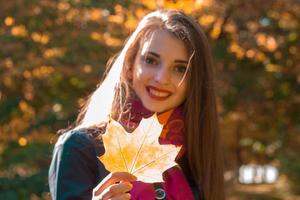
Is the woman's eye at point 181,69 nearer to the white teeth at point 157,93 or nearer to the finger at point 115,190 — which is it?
the white teeth at point 157,93

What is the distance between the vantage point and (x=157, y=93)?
1.80 m

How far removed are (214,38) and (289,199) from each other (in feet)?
15.5

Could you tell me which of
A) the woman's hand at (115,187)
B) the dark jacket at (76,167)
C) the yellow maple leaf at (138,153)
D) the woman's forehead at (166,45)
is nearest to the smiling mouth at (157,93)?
the woman's forehead at (166,45)

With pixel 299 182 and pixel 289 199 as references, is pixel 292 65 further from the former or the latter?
pixel 289 199

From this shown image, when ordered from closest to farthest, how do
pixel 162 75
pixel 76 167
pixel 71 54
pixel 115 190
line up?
pixel 115 190
pixel 76 167
pixel 162 75
pixel 71 54

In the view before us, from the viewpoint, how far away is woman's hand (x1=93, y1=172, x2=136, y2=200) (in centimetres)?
134

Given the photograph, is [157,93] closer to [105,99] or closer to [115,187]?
[105,99]

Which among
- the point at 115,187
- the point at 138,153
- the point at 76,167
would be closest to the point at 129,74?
the point at 76,167

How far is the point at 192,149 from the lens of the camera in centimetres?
186

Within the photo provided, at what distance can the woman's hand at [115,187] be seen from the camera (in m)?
1.34

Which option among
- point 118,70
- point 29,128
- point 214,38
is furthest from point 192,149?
point 214,38

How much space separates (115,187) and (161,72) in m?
0.54

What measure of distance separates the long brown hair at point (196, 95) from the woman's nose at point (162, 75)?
84mm

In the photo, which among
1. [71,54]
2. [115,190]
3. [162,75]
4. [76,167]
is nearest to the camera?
[115,190]
